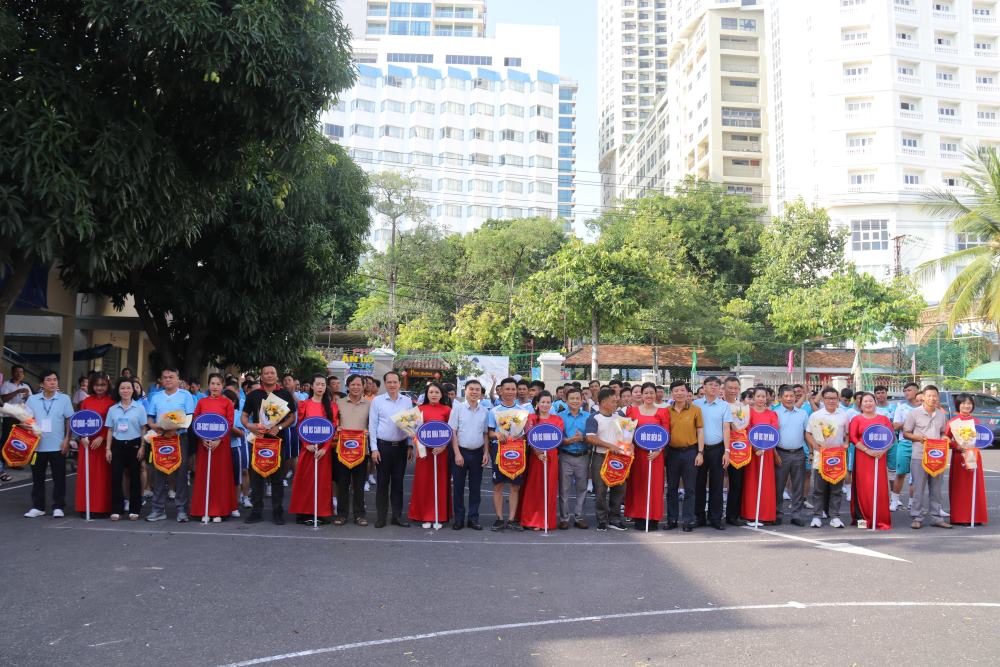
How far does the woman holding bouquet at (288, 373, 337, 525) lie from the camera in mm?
10320

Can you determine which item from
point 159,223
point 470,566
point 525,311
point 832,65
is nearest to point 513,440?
point 470,566

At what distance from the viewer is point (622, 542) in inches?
374

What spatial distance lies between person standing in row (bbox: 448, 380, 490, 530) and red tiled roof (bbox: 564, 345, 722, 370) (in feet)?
96.9

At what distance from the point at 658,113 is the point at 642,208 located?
43.6m

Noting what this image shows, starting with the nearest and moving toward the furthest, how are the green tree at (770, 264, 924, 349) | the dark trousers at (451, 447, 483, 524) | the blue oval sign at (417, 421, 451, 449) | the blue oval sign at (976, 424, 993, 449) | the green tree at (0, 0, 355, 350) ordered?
the green tree at (0, 0, 355, 350)
the blue oval sign at (417, 421, 451, 449)
the dark trousers at (451, 447, 483, 524)
the blue oval sign at (976, 424, 993, 449)
the green tree at (770, 264, 924, 349)

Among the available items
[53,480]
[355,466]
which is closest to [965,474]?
[355,466]

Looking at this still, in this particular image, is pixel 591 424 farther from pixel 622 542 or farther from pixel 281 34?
pixel 281 34

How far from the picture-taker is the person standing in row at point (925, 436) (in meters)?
11.2

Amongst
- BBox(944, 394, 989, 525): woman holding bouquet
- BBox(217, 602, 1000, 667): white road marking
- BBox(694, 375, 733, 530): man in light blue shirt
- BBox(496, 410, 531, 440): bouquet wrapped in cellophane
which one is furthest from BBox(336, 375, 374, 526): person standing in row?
BBox(944, 394, 989, 525): woman holding bouquet

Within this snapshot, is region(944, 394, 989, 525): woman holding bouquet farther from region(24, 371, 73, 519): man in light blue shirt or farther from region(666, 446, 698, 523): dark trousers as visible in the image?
region(24, 371, 73, 519): man in light blue shirt

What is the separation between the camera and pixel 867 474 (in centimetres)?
1070

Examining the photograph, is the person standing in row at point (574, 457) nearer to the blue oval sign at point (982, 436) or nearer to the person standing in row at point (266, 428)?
the person standing in row at point (266, 428)

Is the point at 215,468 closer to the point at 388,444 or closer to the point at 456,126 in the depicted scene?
the point at 388,444

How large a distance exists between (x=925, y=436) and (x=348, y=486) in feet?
24.1
